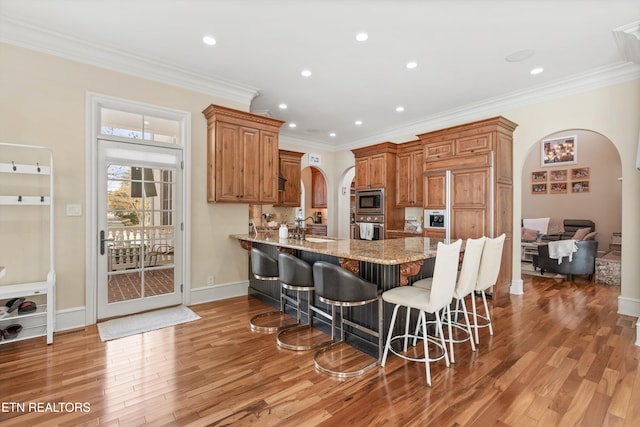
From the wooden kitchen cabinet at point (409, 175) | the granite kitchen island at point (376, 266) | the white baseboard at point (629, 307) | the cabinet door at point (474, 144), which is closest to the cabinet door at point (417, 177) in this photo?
the wooden kitchen cabinet at point (409, 175)

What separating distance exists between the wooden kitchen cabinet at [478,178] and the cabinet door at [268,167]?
257 cm

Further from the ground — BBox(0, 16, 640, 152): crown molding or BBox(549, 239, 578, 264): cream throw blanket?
BBox(0, 16, 640, 152): crown molding

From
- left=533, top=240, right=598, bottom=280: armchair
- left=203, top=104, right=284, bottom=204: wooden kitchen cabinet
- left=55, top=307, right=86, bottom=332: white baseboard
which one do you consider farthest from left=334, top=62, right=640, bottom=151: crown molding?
left=55, top=307, right=86, bottom=332: white baseboard

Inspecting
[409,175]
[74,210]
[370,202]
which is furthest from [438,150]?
[74,210]

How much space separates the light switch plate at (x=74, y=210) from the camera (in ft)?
10.5

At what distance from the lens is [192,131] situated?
400 cm

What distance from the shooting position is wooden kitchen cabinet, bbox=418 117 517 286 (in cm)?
425

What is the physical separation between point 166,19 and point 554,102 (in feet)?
16.2

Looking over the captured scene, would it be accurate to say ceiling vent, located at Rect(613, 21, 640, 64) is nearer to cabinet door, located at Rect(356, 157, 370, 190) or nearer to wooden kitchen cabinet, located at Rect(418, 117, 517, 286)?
wooden kitchen cabinet, located at Rect(418, 117, 517, 286)

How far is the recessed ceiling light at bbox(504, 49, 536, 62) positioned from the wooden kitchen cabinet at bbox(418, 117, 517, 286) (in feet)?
2.92

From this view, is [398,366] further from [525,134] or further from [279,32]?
[525,134]

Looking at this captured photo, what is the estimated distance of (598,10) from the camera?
2.65m

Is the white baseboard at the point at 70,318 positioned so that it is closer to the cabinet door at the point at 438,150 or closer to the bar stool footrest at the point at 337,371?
the bar stool footrest at the point at 337,371

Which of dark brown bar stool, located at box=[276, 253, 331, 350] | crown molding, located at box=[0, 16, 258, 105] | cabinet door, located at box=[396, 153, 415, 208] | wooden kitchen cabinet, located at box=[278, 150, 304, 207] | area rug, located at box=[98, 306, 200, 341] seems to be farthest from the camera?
wooden kitchen cabinet, located at box=[278, 150, 304, 207]
